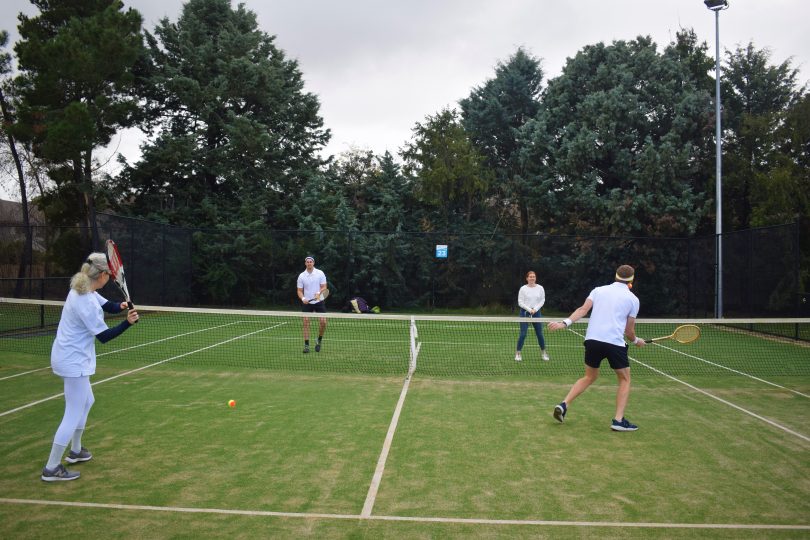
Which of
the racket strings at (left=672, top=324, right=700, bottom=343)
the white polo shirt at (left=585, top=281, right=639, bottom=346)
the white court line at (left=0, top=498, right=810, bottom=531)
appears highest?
the white polo shirt at (left=585, top=281, right=639, bottom=346)

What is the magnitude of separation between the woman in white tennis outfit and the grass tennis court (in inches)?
11.8

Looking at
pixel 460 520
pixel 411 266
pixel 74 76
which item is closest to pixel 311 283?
pixel 460 520

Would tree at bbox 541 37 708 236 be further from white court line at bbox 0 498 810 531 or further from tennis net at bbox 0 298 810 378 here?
white court line at bbox 0 498 810 531

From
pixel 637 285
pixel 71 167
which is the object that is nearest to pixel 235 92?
pixel 71 167

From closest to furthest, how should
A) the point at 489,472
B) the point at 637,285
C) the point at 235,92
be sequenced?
the point at 489,472
the point at 637,285
the point at 235,92

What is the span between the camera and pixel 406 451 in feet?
20.8

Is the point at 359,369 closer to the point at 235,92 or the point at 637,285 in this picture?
the point at 637,285

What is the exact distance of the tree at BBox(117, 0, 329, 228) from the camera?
28.1 metres

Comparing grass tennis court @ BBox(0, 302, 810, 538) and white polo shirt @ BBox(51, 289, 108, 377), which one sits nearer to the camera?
grass tennis court @ BBox(0, 302, 810, 538)

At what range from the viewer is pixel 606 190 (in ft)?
90.1

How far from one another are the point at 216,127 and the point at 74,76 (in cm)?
780

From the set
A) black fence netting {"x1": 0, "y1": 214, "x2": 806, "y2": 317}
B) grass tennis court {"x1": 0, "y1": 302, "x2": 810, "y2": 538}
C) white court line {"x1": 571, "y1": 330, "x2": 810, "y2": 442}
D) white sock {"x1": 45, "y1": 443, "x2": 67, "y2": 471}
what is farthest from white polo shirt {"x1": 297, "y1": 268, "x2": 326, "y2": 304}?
black fence netting {"x1": 0, "y1": 214, "x2": 806, "y2": 317}

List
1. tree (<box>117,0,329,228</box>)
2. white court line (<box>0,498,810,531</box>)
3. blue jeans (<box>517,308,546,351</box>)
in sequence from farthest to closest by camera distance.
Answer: tree (<box>117,0,329,228</box>) < blue jeans (<box>517,308,546,351</box>) < white court line (<box>0,498,810,531</box>)

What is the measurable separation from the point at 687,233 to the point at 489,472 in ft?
74.8
